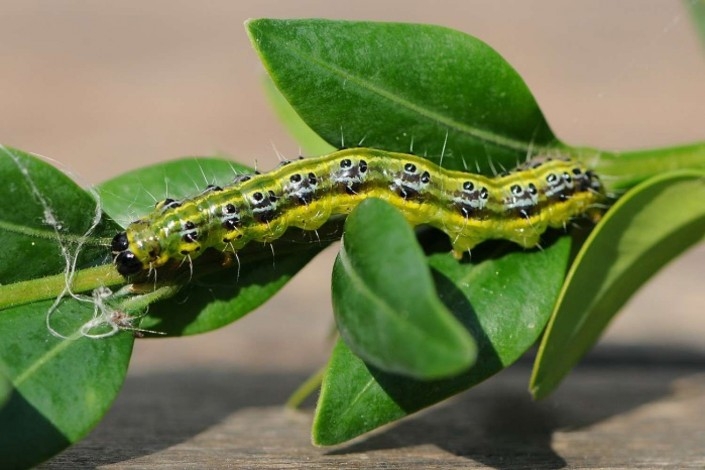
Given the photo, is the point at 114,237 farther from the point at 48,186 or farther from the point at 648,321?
the point at 648,321

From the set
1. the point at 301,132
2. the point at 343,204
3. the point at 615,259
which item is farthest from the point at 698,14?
the point at 343,204

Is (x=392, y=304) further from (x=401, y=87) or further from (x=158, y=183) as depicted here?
(x=158, y=183)

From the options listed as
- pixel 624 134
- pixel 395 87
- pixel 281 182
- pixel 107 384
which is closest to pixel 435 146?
pixel 395 87

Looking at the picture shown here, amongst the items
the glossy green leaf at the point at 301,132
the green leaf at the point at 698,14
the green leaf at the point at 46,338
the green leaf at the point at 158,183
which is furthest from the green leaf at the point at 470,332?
the green leaf at the point at 698,14

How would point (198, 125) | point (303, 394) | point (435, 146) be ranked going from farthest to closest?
1. point (198, 125)
2. point (303, 394)
3. point (435, 146)

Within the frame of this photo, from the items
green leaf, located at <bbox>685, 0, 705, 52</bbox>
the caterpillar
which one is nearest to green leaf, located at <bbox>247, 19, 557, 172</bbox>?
the caterpillar

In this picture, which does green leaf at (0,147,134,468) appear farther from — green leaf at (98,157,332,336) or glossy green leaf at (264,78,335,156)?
glossy green leaf at (264,78,335,156)
